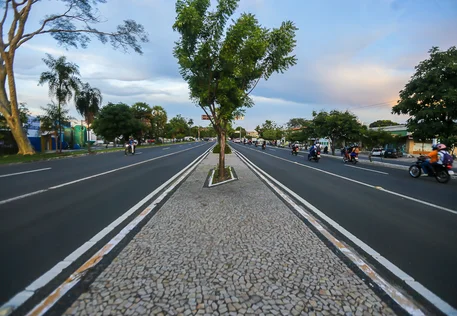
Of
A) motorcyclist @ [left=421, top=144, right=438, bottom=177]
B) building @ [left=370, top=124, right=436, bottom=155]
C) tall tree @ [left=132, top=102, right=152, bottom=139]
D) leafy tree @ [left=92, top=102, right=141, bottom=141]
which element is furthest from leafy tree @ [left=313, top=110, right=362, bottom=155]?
tall tree @ [left=132, top=102, right=152, bottom=139]

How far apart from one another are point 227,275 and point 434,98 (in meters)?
16.7

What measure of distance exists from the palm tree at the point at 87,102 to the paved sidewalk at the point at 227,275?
1173 inches

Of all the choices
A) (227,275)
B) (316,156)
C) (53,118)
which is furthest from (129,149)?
(227,275)

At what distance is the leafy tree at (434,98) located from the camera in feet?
45.0

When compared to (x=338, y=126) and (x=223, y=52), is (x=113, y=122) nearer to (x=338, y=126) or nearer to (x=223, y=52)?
(x=338, y=126)

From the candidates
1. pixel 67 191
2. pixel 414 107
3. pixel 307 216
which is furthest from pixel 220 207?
pixel 414 107

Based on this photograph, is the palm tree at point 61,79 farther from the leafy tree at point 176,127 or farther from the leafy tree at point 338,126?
the leafy tree at point 176,127

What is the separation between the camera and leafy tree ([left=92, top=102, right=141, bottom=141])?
153 feet

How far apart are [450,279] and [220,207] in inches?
167

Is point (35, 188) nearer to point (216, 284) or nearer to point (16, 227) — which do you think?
point (16, 227)

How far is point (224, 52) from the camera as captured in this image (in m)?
8.95

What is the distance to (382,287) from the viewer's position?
111 inches

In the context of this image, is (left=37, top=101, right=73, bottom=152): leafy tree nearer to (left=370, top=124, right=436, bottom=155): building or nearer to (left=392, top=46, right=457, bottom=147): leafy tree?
(left=392, top=46, right=457, bottom=147): leafy tree

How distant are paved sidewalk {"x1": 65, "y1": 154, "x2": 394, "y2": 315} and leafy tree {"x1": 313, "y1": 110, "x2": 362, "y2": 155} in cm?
2833
